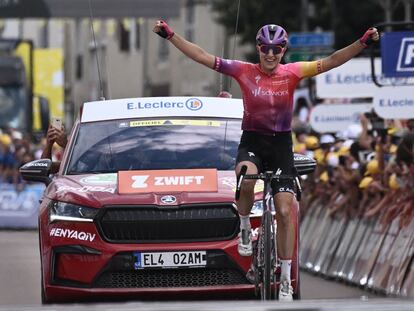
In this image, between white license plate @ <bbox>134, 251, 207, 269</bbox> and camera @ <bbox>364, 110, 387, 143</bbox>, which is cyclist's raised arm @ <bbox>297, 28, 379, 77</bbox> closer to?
white license plate @ <bbox>134, 251, 207, 269</bbox>

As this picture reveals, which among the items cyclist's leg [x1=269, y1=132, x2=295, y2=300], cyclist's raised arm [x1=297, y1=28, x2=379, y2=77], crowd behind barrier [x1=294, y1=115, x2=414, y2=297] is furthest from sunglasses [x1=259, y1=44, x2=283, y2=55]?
crowd behind barrier [x1=294, y1=115, x2=414, y2=297]

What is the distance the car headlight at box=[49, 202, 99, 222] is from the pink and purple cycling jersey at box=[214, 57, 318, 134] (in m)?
1.22

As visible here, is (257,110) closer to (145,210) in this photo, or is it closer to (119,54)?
(145,210)

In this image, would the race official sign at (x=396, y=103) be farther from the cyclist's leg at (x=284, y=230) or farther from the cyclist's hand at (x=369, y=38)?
the cyclist's leg at (x=284, y=230)

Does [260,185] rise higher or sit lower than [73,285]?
higher

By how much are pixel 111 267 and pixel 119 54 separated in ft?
173

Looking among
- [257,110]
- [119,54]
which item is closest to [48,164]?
[257,110]

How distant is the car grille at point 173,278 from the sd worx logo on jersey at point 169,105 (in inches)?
71.0

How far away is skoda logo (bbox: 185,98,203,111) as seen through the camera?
11.7m

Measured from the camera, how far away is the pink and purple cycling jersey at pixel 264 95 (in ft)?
33.1

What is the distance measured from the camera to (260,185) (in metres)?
10.6

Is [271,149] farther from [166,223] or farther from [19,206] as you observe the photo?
[19,206]

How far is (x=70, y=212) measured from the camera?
10.4 metres

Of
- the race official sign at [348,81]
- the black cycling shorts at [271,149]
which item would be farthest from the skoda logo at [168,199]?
the race official sign at [348,81]
